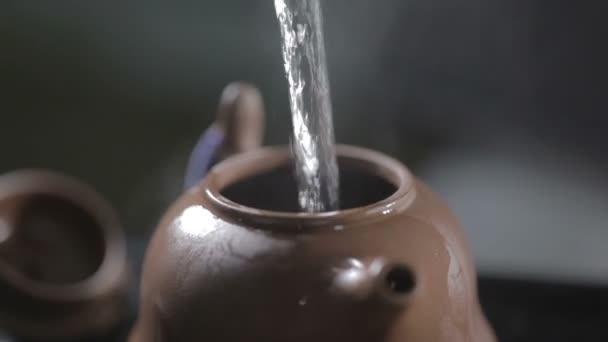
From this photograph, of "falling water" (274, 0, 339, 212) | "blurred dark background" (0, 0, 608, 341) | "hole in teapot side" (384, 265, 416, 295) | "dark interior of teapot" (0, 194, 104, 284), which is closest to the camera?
"hole in teapot side" (384, 265, 416, 295)

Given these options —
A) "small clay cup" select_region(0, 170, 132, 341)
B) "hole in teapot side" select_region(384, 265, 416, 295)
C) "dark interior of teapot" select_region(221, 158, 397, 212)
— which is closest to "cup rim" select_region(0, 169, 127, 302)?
"small clay cup" select_region(0, 170, 132, 341)

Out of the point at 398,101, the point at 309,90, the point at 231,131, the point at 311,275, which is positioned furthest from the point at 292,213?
the point at 398,101

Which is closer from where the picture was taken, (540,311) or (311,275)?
(311,275)

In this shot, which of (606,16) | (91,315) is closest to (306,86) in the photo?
(91,315)

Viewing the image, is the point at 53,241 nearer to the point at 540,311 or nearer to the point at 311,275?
the point at 311,275

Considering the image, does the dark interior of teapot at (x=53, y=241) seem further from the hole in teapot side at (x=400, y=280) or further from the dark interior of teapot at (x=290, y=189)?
the hole in teapot side at (x=400, y=280)

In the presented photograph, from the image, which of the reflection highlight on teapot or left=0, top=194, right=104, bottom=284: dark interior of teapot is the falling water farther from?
left=0, top=194, right=104, bottom=284: dark interior of teapot

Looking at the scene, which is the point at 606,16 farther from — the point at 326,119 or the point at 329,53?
the point at 326,119
